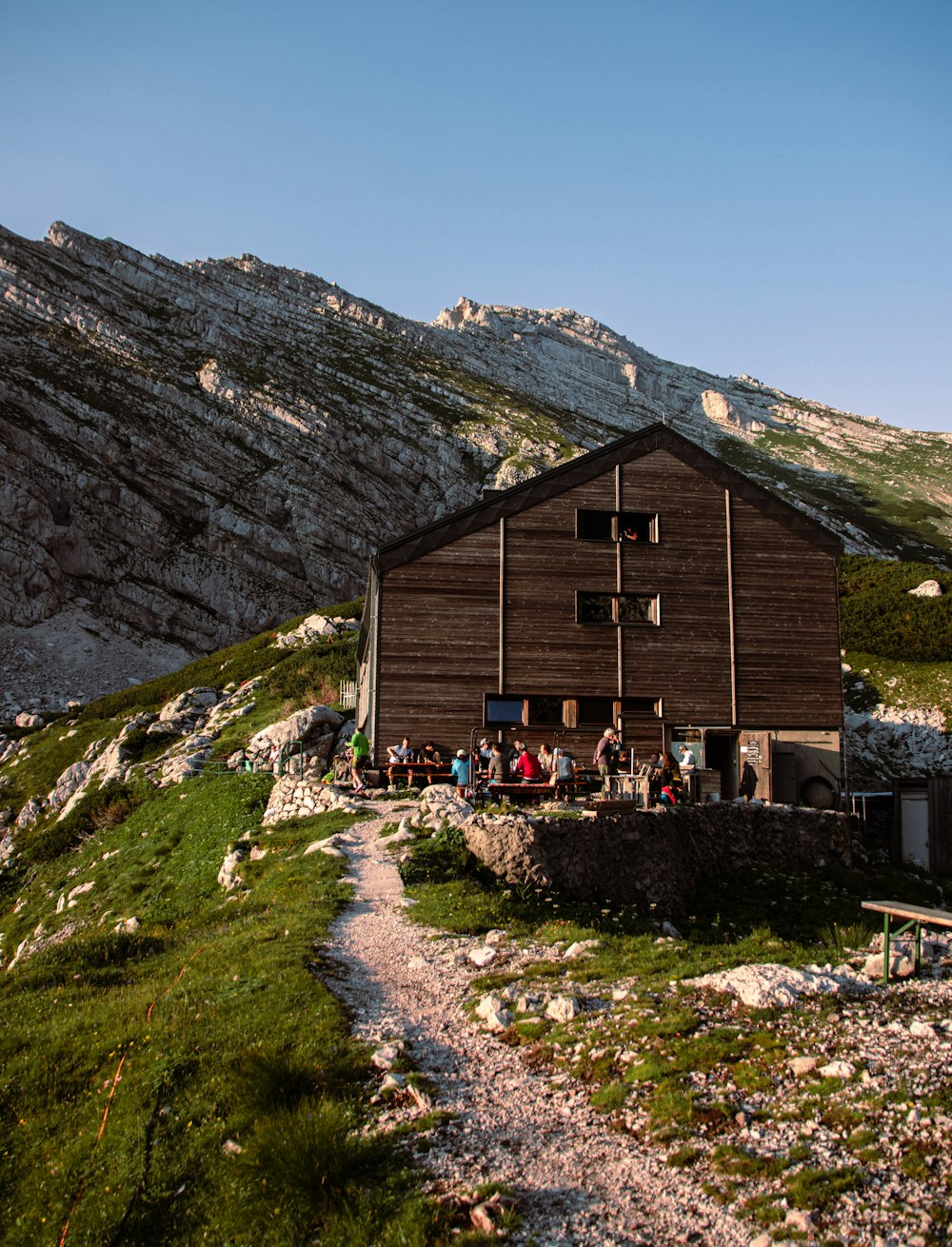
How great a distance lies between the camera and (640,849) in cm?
2027

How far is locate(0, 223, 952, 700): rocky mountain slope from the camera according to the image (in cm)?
8575

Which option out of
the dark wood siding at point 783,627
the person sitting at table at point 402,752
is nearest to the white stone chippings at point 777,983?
the person sitting at table at point 402,752

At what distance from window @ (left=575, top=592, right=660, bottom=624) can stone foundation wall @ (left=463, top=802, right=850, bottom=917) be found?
8279 millimetres

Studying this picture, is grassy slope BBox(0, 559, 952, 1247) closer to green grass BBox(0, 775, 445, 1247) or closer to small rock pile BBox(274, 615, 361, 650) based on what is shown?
green grass BBox(0, 775, 445, 1247)

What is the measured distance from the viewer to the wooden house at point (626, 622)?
3027cm

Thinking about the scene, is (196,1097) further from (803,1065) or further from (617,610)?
(617,610)

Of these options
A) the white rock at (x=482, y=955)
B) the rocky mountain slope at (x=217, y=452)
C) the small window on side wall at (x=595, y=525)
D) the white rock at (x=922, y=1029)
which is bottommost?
the white rock at (x=482, y=955)

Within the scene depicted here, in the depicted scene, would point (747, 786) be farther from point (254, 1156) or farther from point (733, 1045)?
point (254, 1156)

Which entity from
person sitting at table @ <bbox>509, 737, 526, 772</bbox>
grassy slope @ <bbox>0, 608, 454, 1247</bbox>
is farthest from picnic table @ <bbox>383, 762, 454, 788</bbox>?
grassy slope @ <bbox>0, 608, 454, 1247</bbox>

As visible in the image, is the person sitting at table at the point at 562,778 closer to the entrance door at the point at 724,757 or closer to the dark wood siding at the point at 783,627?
the entrance door at the point at 724,757

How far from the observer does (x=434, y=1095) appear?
28.8ft

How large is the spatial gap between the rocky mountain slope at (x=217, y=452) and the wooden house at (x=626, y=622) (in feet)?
160

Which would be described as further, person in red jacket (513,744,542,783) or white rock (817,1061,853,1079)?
person in red jacket (513,744,542,783)

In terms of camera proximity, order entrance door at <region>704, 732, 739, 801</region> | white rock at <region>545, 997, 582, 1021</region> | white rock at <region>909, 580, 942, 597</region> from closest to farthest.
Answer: white rock at <region>545, 997, 582, 1021</region>, entrance door at <region>704, 732, 739, 801</region>, white rock at <region>909, 580, 942, 597</region>
